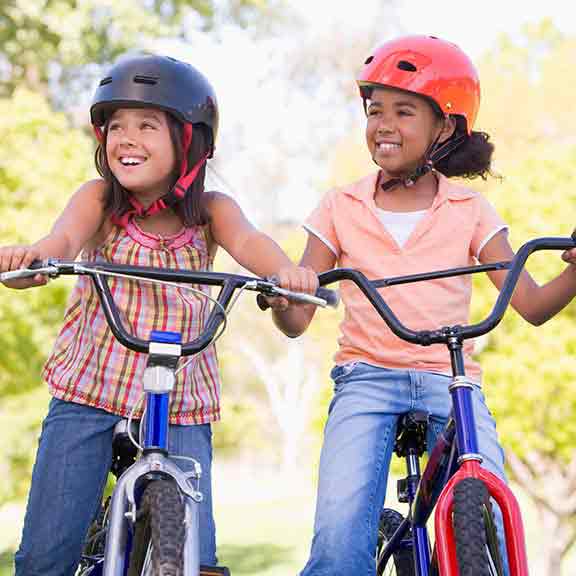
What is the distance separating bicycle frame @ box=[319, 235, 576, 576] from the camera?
308 cm

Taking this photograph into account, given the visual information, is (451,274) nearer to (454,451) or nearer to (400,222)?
(454,451)

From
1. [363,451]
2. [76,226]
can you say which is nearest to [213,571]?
[363,451]

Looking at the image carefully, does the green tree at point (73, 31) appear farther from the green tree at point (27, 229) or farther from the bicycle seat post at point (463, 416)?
the bicycle seat post at point (463, 416)

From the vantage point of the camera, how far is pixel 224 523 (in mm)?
21000

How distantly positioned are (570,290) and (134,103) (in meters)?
1.67

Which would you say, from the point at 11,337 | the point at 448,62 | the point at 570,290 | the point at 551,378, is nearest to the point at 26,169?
the point at 11,337

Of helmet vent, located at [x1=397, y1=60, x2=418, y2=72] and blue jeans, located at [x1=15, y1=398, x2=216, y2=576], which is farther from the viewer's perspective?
helmet vent, located at [x1=397, y1=60, x2=418, y2=72]

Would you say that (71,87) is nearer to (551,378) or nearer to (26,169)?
(26,169)

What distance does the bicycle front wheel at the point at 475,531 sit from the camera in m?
2.95

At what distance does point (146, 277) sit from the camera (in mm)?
3170

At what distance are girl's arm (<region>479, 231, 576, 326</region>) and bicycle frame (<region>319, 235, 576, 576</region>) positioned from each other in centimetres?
46

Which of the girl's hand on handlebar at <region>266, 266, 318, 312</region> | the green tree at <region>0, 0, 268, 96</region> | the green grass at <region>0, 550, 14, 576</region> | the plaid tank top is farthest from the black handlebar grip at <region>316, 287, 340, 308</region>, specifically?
the green tree at <region>0, 0, 268, 96</region>

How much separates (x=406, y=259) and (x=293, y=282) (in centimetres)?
95

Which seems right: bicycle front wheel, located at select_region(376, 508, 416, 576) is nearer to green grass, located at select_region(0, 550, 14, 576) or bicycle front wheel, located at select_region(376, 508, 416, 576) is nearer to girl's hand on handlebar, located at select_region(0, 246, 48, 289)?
girl's hand on handlebar, located at select_region(0, 246, 48, 289)
